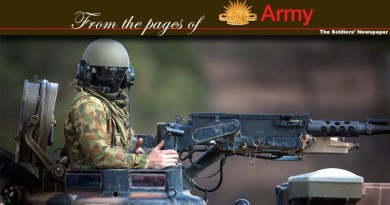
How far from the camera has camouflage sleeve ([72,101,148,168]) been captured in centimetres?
1296

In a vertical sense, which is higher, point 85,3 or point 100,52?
point 85,3

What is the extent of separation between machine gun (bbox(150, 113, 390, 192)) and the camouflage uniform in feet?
3.62

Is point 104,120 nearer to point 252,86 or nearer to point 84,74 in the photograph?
point 84,74

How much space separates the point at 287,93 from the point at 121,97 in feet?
25.9

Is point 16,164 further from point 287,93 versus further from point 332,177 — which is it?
point 287,93

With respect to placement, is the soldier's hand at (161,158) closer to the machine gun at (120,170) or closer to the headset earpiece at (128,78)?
the machine gun at (120,170)

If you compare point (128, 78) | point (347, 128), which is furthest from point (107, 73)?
point (347, 128)

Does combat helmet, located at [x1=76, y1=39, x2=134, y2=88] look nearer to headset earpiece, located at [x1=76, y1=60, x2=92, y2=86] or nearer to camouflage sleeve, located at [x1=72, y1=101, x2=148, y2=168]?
headset earpiece, located at [x1=76, y1=60, x2=92, y2=86]

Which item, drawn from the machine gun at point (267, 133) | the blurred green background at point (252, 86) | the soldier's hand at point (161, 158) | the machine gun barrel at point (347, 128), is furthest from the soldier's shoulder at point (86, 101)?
the blurred green background at point (252, 86)

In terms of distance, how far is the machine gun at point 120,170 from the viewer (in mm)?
13062

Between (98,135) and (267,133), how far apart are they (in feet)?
11.2

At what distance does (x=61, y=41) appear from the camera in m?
19.5

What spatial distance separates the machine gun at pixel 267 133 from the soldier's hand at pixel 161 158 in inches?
42.4

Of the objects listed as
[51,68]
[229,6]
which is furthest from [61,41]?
[229,6]
